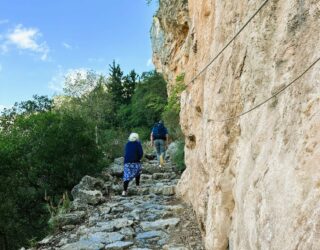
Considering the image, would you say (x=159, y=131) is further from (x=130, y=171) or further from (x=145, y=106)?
(x=145, y=106)

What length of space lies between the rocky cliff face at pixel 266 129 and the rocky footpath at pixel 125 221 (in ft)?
6.83

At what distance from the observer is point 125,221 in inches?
333

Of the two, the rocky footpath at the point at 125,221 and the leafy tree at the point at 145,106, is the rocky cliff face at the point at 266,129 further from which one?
the leafy tree at the point at 145,106

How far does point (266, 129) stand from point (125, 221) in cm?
582

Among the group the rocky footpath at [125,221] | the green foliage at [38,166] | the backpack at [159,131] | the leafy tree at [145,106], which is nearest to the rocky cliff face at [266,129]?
the rocky footpath at [125,221]

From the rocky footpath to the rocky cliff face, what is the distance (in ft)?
6.83

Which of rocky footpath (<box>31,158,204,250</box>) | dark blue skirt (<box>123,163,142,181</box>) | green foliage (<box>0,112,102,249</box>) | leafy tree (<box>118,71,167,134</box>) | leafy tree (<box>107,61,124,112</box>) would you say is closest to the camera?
rocky footpath (<box>31,158,204,250</box>)

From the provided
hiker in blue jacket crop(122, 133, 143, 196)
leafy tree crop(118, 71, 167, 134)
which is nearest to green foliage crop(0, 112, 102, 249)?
hiker in blue jacket crop(122, 133, 143, 196)

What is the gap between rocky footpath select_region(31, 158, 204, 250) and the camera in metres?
7.12

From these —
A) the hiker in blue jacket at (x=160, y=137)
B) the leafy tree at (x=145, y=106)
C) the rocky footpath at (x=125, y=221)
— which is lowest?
the rocky footpath at (x=125, y=221)

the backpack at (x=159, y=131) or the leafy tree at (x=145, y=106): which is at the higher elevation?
the leafy tree at (x=145, y=106)

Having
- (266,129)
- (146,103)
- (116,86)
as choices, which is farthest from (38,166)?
(116,86)

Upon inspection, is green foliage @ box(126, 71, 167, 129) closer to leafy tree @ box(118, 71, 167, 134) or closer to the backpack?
leafy tree @ box(118, 71, 167, 134)

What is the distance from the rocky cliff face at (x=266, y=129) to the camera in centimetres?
240
